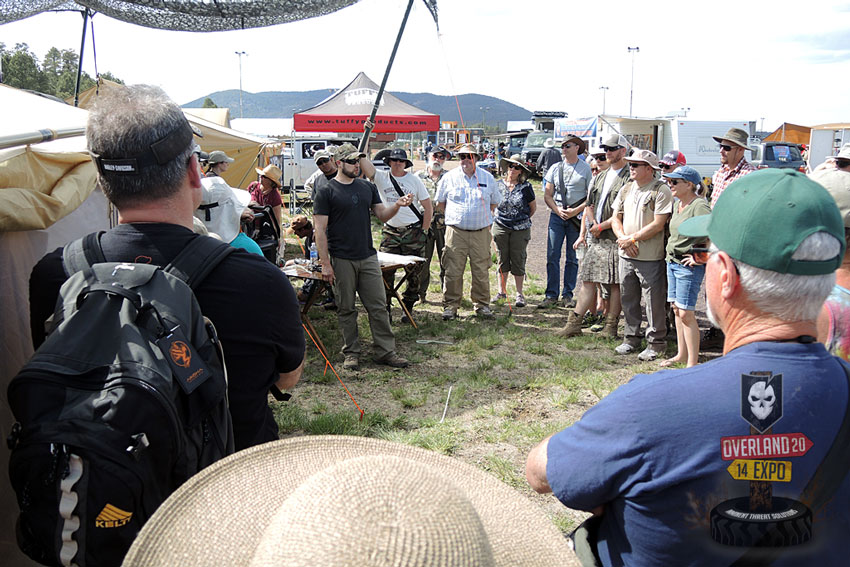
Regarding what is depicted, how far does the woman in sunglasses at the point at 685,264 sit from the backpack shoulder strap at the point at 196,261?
4.49m

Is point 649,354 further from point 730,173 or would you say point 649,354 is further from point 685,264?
point 730,173

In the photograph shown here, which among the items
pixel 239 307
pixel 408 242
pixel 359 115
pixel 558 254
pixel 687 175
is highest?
pixel 359 115

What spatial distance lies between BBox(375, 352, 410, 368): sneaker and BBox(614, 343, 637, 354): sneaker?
7.23ft

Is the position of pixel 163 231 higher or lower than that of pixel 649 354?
higher

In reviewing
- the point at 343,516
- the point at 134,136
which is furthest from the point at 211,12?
the point at 343,516

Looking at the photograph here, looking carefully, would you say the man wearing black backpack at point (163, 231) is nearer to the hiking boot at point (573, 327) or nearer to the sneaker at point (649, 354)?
the sneaker at point (649, 354)

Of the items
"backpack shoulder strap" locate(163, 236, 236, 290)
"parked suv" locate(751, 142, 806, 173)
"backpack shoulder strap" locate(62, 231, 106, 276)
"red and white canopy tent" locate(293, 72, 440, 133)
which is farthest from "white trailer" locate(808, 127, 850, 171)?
"backpack shoulder strap" locate(62, 231, 106, 276)

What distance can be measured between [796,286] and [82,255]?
1.67 m

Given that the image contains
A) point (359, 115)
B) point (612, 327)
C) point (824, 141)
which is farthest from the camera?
point (824, 141)

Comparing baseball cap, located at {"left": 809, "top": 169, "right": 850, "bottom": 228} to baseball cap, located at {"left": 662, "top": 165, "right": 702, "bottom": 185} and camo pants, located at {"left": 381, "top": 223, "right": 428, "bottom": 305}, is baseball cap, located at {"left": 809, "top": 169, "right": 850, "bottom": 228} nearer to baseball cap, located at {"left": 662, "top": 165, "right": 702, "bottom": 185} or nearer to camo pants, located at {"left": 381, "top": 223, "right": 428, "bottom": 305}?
baseball cap, located at {"left": 662, "top": 165, "right": 702, "bottom": 185}

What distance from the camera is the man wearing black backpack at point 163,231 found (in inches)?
60.9

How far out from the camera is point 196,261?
154 cm

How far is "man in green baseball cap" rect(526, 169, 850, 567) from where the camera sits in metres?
1.22

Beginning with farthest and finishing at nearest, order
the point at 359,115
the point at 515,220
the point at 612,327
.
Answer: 1. the point at 359,115
2. the point at 515,220
3. the point at 612,327
